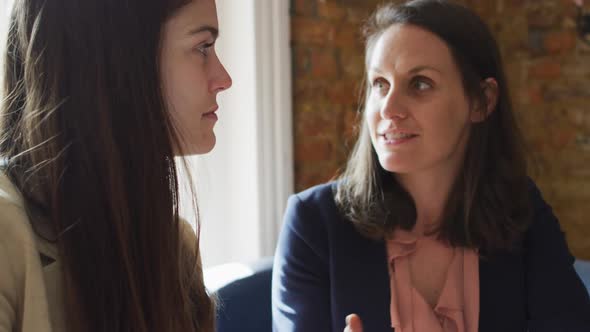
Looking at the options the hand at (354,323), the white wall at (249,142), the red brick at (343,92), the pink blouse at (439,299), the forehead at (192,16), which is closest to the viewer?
the forehead at (192,16)

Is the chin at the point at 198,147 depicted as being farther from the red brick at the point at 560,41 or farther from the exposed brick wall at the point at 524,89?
the red brick at the point at 560,41

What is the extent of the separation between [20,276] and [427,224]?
968mm

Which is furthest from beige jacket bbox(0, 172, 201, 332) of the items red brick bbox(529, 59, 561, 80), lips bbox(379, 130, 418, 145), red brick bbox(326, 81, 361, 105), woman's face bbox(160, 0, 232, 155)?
red brick bbox(529, 59, 561, 80)

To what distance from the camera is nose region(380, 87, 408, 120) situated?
1309mm

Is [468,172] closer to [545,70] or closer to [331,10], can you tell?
[331,10]

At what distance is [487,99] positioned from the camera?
1432mm

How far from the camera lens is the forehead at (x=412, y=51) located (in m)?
1.33

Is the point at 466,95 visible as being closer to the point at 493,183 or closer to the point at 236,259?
the point at 493,183

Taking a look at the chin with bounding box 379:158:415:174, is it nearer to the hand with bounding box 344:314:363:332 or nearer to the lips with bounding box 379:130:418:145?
the lips with bounding box 379:130:418:145

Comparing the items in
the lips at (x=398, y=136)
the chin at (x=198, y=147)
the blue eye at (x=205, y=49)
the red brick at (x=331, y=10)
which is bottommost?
the lips at (x=398, y=136)

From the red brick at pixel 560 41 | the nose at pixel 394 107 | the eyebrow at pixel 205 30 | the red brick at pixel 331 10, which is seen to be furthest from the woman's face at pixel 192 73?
the red brick at pixel 560 41

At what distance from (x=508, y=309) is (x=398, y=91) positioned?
1.76ft

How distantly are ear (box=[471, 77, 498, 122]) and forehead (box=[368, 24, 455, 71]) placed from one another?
0.40 feet

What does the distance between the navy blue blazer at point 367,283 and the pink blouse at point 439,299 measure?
0.07ft
